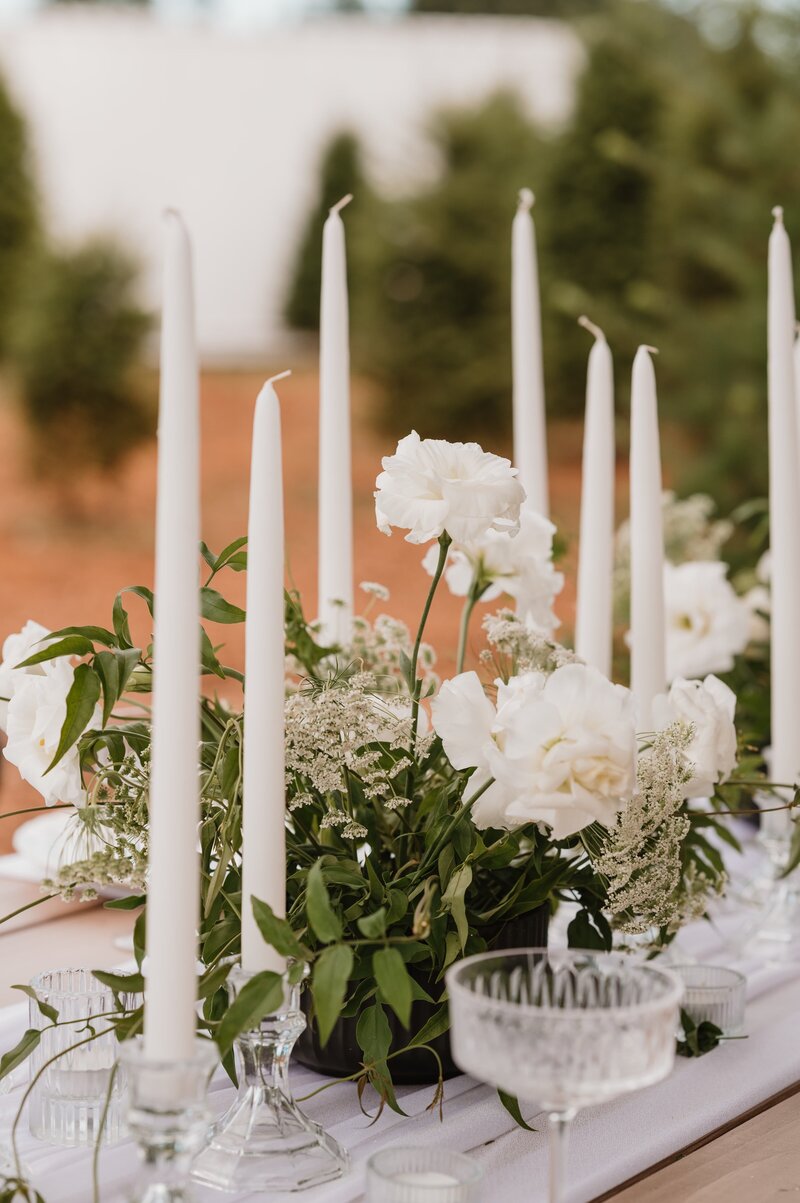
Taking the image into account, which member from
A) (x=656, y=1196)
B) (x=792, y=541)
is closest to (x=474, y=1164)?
(x=656, y=1196)

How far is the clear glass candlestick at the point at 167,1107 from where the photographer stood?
20.9 inches

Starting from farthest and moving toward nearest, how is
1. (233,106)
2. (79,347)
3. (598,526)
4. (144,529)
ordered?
(233,106) → (144,529) → (79,347) → (598,526)

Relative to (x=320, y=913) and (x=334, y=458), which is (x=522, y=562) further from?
(x=320, y=913)

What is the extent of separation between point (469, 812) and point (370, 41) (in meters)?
7.70

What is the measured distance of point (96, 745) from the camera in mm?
721

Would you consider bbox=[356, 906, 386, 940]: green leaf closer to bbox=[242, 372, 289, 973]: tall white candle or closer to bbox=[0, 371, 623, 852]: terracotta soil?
bbox=[242, 372, 289, 973]: tall white candle

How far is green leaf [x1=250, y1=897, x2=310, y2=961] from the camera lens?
23.9 inches

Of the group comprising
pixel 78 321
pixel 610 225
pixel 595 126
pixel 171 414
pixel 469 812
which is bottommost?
pixel 469 812

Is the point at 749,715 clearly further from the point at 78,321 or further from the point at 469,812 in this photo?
the point at 78,321

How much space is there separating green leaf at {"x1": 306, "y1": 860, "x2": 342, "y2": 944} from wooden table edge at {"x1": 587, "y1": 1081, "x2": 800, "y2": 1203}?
214mm

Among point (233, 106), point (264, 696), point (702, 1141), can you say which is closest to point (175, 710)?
point (264, 696)

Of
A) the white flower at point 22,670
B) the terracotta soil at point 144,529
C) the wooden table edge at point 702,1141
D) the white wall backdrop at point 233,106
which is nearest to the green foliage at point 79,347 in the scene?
the terracotta soil at point 144,529

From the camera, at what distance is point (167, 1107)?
532mm

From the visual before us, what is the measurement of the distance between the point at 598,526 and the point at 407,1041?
401mm
